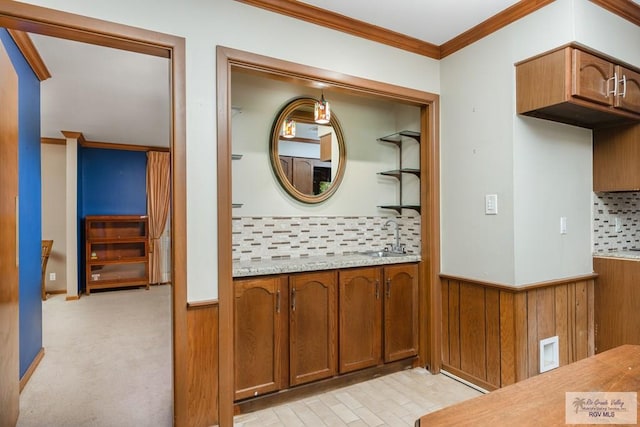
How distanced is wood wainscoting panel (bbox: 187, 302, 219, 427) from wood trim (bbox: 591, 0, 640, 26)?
297cm

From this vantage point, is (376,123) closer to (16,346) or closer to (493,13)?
(493,13)

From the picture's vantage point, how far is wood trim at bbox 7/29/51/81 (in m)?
2.48

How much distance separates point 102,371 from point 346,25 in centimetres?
330

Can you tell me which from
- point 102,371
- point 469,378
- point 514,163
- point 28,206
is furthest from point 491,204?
point 28,206

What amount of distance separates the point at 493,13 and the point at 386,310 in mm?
2196

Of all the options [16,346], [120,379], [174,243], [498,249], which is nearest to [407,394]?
[498,249]

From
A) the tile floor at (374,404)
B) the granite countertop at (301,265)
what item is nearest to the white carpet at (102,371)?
the tile floor at (374,404)

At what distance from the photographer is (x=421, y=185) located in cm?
294

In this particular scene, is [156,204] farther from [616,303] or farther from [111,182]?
[616,303]

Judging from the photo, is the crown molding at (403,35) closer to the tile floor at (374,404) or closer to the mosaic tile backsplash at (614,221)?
the mosaic tile backsplash at (614,221)

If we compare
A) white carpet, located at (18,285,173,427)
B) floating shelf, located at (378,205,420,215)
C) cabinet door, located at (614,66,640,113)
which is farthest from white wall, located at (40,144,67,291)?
cabinet door, located at (614,66,640,113)

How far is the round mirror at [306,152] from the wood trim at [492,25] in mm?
1076

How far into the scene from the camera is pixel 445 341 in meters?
2.81

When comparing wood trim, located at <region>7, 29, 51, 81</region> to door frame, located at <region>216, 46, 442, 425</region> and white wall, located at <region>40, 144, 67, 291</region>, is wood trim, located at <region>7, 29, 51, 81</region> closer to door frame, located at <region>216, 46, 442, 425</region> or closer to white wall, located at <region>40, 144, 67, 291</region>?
door frame, located at <region>216, 46, 442, 425</region>
